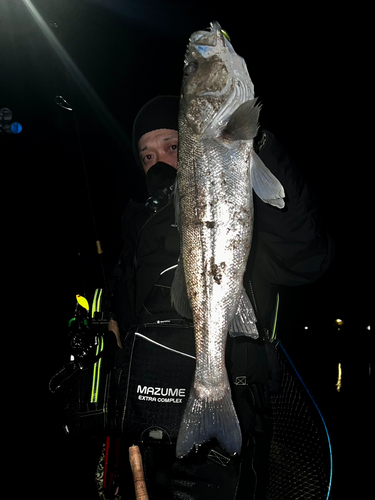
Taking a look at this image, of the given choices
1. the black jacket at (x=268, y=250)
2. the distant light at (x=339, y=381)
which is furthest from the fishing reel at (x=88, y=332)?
the distant light at (x=339, y=381)

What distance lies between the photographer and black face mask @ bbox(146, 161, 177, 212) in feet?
9.12

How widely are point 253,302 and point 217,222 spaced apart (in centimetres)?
57

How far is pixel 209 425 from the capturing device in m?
1.64

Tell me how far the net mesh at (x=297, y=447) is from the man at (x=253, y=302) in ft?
0.32

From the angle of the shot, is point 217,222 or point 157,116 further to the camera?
point 157,116

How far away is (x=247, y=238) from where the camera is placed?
5.42 ft

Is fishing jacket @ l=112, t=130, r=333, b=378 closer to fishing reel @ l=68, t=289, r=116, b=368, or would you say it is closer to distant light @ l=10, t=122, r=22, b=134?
fishing reel @ l=68, t=289, r=116, b=368

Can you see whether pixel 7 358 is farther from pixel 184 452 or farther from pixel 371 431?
pixel 184 452

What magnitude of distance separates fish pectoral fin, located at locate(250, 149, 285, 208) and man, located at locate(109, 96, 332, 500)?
9.1 inches

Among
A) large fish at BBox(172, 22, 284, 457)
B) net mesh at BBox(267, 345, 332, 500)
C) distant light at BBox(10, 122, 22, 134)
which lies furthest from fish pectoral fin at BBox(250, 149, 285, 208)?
distant light at BBox(10, 122, 22, 134)

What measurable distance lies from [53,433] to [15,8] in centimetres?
1160

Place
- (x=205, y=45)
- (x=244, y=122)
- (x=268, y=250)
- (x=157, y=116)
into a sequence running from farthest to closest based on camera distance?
1. (x=157, y=116)
2. (x=268, y=250)
3. (x=205, y=45)
4. (x=244, y=122)

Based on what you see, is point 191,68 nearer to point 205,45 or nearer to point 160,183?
point 205,45

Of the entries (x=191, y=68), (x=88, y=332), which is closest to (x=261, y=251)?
(x=191, y=68)
